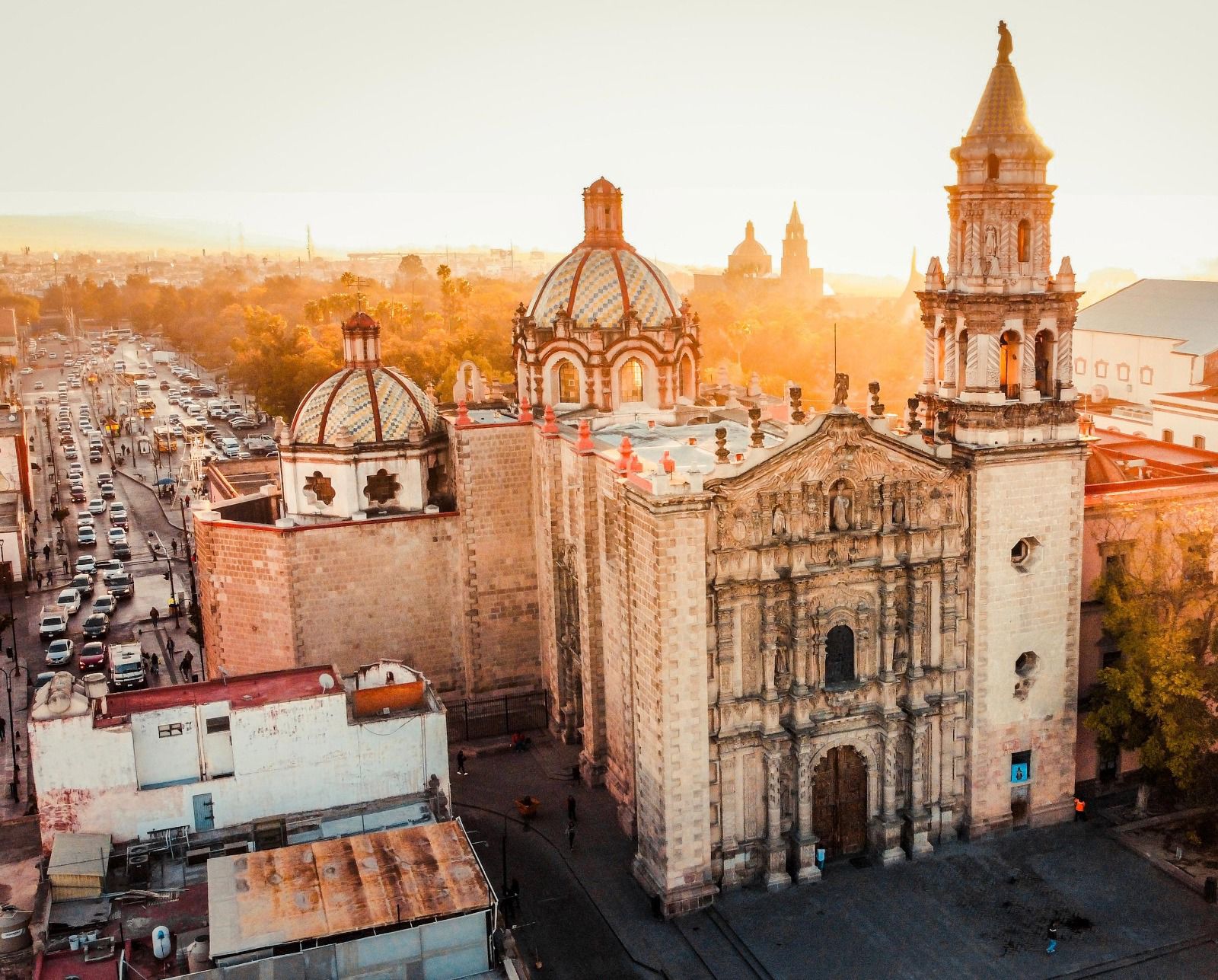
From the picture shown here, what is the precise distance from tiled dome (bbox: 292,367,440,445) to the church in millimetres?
2615

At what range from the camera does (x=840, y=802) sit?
31547 millimetres

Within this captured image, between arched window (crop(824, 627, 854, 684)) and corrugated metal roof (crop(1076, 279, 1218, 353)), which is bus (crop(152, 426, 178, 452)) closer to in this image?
corrugated metal roof (crop(1076, 279, 1218, 353))

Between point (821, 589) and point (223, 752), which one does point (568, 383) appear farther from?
point (223, 752)

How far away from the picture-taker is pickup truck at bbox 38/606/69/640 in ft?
165

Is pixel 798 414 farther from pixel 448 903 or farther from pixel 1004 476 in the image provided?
pixel 448 903

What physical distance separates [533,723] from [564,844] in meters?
7.54

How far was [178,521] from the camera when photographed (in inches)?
2844

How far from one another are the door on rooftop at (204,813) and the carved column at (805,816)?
44.7 feet

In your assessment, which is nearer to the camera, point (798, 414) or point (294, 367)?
point (798, 414)

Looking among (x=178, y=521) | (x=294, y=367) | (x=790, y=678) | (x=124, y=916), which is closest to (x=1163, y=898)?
(x=790, y=678)

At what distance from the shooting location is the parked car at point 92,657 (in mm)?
46875

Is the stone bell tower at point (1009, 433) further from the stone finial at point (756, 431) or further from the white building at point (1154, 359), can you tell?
the white building at point (1154, 359)

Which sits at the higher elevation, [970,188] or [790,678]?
[970,188]

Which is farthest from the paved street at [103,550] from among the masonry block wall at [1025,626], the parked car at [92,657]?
the masonry block wall at [1025,626]
